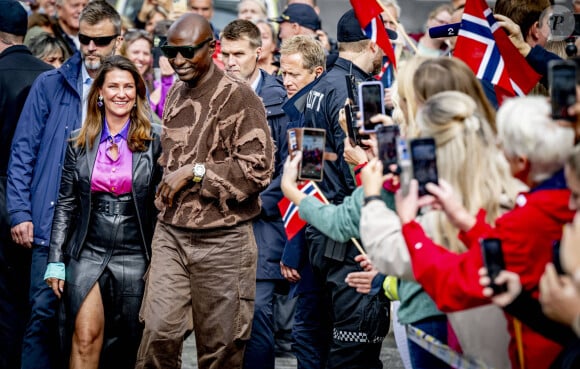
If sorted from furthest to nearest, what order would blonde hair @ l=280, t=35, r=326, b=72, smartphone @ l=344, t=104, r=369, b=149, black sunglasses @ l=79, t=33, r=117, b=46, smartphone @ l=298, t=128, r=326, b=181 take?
black sunglasses @ l=79, t=33, r=117, b=46 < blonde hair @ l=280, t=35, r=326, b=72 < smartphone @ l=344, t=104, r=369, b=149 < smartphone @ l=298, t=128, r=326, b=181

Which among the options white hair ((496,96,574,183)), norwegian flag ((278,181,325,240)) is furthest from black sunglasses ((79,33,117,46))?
white hair ((496,96,574,183))

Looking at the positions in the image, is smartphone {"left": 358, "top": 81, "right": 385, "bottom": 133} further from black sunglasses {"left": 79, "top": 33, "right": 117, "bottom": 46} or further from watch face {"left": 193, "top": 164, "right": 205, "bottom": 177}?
black sunglasses {"left": 79, "top": 33, "right": 117, "bottom": 46}

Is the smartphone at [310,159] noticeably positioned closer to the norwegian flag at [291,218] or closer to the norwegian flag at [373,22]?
the norwegian flag at [291,218]

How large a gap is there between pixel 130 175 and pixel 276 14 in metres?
7.27

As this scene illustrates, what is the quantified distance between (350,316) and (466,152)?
242cm

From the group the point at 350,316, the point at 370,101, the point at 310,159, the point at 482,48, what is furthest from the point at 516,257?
the point at 350,316

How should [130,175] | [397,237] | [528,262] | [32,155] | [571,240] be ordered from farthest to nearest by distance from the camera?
[32,155] → [130,175] → [397,237] → [528,262] → [571,240]

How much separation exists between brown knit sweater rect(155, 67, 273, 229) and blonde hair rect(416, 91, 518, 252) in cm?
217

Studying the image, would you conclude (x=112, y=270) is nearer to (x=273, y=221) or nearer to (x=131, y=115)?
(x=131, y=115)

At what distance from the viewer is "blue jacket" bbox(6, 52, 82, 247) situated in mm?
7664

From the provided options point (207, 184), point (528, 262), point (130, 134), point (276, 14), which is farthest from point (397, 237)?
point (276, 14)

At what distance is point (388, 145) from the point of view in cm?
461

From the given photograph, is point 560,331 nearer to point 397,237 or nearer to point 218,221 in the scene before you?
point 397,237

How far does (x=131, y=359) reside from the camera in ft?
23.5
